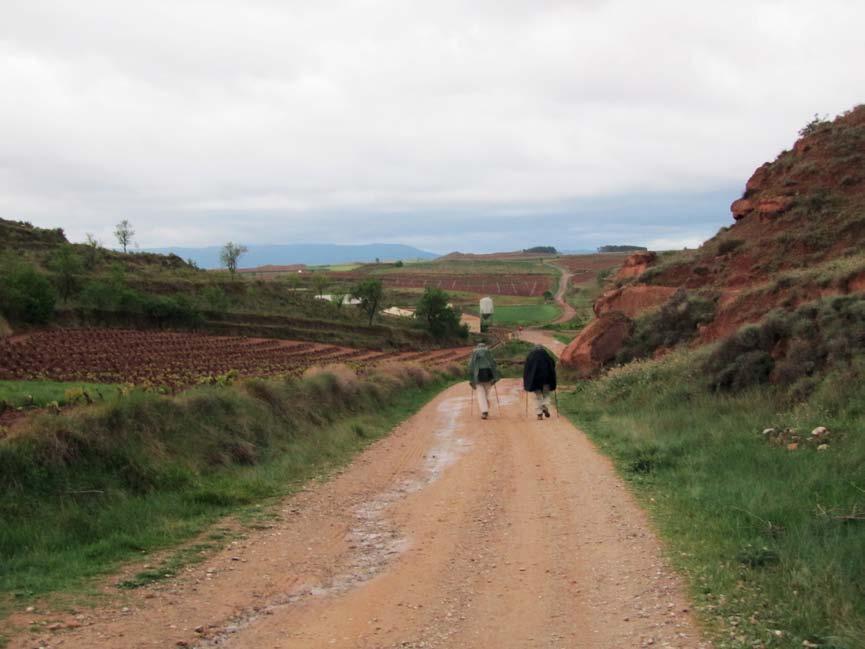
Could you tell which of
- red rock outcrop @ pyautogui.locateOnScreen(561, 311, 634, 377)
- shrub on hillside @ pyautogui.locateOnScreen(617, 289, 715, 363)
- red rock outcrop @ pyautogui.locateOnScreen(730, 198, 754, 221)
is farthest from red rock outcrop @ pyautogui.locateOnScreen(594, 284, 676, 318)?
red rock outcrop @ pyautogui.locateOnScreen(730, 198, 754, 221)

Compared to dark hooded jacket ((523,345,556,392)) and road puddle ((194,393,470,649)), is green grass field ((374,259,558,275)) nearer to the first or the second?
dark hooded jacket ((523,345,556,392))

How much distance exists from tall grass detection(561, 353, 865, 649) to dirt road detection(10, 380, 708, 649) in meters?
0.45

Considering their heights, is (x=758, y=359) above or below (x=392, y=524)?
above

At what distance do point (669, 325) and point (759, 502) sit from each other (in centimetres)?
1818

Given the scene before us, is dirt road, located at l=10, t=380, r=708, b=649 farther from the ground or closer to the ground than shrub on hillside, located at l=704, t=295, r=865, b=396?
closer to the ground

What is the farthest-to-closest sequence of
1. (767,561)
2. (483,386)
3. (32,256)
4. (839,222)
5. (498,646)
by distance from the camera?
(32,256) < (839,222) < (483,386) < (767,561) < (498,646)

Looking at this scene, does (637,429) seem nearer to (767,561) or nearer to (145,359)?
(767,561)

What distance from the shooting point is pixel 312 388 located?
1844cm

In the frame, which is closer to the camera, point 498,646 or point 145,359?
point 498,646

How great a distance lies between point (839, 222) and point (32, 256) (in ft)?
203

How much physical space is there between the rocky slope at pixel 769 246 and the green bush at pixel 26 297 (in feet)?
104

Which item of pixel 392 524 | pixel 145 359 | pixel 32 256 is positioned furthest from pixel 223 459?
pixel 32 256

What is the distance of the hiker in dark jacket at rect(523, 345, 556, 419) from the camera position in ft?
63.9

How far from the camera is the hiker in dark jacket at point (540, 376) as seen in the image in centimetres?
1948
